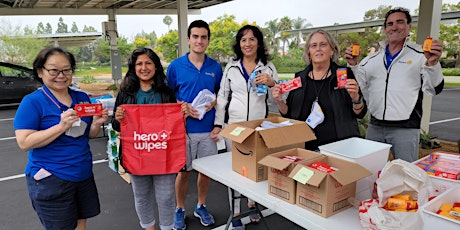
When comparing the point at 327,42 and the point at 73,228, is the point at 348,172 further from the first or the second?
the point at 73,228

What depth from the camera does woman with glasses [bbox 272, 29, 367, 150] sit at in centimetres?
216

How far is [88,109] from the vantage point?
1815mm

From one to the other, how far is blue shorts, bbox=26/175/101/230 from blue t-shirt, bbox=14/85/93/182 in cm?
5

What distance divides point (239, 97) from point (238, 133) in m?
0.79

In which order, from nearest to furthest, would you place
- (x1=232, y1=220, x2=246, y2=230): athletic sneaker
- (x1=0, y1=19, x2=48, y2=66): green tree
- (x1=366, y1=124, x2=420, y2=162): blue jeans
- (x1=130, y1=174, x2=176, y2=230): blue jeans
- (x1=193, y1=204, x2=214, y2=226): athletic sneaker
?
1. (x1=130, y1=174, x2=176, y2=230): blue jeans
2. (x1=366, y1=124, x2=420, y2=162): blue jeans
3. (x1=232, y1=220, x2=246, y2=230): athletic sneaker
4. (x1=193, y1=204, x2=214, y2=226): athletic sneaker
5. (x1=0, y1=19, x2=48, y2=66): green tree

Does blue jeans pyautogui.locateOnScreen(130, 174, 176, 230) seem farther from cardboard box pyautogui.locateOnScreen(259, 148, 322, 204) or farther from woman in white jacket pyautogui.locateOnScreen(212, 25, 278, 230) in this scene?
cardboard box pyautogui.locateOnScreen(259, 148, 322, 204)

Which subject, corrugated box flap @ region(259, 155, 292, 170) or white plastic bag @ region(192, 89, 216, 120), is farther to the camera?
white plastic bag @ region(192, 89, 216, 120)

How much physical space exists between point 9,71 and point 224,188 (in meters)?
A: 11.1

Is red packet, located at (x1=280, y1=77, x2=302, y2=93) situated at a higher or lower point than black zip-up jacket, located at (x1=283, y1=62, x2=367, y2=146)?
higher

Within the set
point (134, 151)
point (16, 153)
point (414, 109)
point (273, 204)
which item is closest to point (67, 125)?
point (134, 151)

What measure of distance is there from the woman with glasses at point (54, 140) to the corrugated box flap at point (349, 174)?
145 centimetres

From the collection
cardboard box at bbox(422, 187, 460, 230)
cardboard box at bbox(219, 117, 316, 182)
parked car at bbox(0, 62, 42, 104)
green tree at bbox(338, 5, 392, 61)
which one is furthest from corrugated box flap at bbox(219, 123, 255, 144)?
green tree at bbox(338, 5, 392, 61)

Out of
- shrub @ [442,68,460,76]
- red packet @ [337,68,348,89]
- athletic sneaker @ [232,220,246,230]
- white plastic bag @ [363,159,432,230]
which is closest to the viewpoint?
white plastic bag @ [363,159,432,230]

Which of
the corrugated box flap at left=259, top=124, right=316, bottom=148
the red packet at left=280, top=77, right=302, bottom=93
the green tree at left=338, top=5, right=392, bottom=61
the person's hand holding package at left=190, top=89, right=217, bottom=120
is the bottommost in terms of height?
the corrugated box flap at left=259, top=124, right=316, bottom=148
